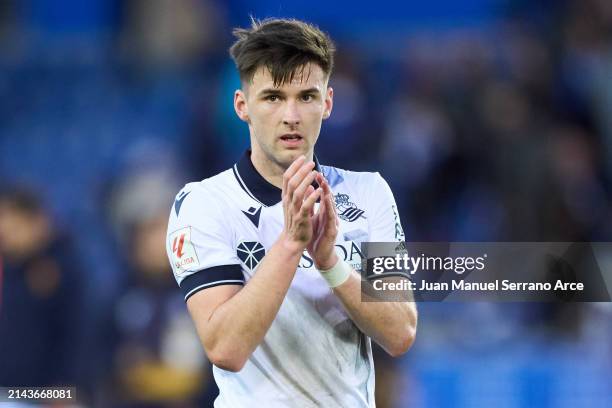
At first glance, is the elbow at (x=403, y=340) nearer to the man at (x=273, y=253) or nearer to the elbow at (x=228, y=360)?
the man at (x=273, y=253)

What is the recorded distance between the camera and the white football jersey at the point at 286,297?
8.53 ft

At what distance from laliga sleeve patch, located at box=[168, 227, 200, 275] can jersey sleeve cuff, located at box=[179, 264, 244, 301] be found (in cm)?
4

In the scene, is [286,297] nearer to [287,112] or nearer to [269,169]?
[269,169]

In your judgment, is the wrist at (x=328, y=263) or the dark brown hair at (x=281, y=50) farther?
the dark brown hair at (x=281, y=50)

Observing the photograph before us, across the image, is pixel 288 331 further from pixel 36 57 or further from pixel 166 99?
pixel 36 57

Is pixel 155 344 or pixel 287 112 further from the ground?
pixel 287 112

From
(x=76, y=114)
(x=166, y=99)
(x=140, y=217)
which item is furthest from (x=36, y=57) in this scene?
(x=140, y=217)

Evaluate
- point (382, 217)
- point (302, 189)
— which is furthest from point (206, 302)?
point (382, 217)

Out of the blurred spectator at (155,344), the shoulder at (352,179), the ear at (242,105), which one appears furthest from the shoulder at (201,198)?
the blurred spectator at (155,344)

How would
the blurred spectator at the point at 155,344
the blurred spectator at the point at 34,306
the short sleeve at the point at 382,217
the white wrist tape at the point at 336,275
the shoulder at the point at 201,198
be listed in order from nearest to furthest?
the white wrist tape at the point at 336,275 < the shoulder at the point at 201,198 < the short sleeve at the point at 382,217 < the blurred spectator at the point at 34,306 < the blurred spectator at the point at 155,344

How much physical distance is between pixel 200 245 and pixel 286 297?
305mm

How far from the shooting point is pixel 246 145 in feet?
20.1

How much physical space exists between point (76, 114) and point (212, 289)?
4.94 meters

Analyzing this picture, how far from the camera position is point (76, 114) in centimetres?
709
